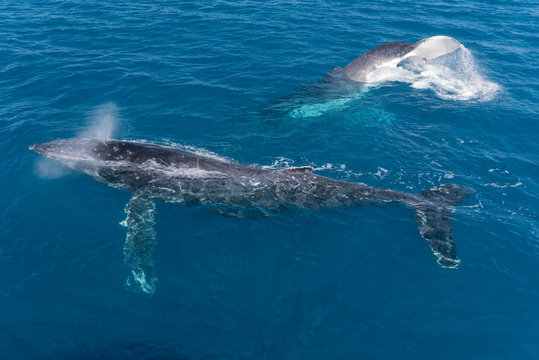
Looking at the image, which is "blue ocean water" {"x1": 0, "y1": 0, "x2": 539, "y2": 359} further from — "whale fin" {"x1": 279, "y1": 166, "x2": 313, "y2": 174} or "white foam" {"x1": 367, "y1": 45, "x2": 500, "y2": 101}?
"whale fin" {"x1": 279, "y1": 166, "x2": 313, "y2": 174}

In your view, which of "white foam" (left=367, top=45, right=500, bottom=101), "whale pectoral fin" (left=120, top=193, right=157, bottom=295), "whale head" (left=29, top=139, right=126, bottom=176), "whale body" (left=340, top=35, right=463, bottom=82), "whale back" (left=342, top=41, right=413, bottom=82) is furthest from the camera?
"whale back" (left=342, top=41, right=413, bottom=82)

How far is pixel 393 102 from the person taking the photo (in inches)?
1134

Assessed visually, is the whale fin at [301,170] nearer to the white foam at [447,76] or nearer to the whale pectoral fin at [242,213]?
the whale pectoral fin at [242,213]

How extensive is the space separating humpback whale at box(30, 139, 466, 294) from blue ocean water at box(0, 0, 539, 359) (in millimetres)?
674

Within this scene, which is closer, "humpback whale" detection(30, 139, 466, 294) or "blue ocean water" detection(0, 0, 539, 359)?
"blue ocean water" detection(0, 0, 539, 359)

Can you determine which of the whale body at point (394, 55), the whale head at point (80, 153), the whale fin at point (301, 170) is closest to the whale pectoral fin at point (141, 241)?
the whale head at point (80, 153)

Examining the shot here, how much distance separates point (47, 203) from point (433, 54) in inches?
1213

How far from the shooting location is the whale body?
30519 mm

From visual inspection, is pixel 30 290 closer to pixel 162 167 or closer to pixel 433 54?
pixel 162 167

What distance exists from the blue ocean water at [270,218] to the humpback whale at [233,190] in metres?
0.67

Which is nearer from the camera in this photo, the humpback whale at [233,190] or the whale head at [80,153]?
the humpback whale at [233,190]

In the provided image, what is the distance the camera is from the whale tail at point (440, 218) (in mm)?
16781

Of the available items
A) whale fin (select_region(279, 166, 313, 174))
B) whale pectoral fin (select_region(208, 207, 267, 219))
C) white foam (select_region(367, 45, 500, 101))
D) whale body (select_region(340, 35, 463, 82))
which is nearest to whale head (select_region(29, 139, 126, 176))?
whale pectoral fin (select_region(208, 207, 267, 219))

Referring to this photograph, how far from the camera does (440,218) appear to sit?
1833 centimetres
